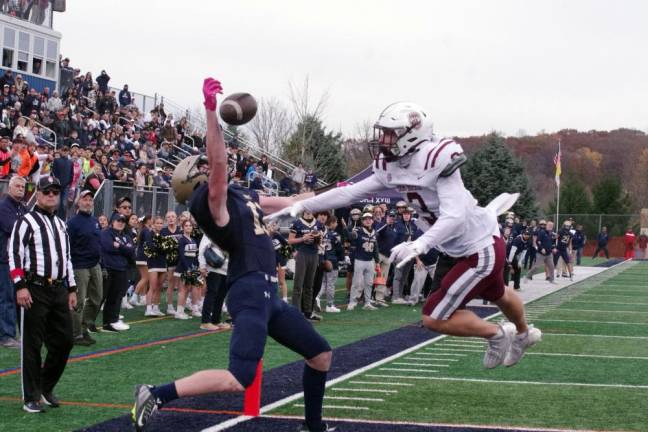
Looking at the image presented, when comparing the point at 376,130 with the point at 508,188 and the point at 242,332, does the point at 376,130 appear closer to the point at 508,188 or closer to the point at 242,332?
the point at 242,332

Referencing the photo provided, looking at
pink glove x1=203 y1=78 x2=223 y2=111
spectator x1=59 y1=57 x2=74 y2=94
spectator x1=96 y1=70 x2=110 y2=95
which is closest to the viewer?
pink glove x1=203 y1=78 x2=223 y2=111

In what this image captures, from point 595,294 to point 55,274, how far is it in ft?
61.1

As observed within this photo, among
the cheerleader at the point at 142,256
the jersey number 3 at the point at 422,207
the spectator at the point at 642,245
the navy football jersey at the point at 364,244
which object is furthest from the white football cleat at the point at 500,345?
the spectator at the point at 642,245

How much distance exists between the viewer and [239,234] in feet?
19.2

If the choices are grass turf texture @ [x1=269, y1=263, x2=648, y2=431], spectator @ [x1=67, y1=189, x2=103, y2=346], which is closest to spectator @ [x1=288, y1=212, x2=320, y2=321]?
grass turf texture @ [x1=269, y1=263, x2=648, y2=431]

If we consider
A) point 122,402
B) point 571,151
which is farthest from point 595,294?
point 571,151

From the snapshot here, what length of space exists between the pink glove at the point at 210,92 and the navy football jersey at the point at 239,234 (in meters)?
0.62

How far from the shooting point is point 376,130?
6504 mm

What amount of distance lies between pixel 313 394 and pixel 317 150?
43.1 m

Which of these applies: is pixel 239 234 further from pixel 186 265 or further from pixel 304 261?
pixel 186 265

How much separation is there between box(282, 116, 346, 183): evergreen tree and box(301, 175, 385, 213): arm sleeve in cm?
4034

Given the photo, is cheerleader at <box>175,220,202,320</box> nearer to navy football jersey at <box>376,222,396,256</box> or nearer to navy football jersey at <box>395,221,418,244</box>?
navy football jersey at <box>376,222,396,256</box>

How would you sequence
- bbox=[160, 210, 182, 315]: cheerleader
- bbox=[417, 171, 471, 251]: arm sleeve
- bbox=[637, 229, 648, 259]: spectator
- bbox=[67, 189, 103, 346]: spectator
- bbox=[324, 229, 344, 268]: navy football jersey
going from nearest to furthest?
bbox=[417, 171, 471, 251]: arm sleeve
bbox=[67, 189, 103, 346]: spectator
bbox=[160, 210, 182, 315]: cheerleader
bbox=[324, 229, 344, 268]: navy football jersey
bbox=[637, 229, 648, 259]: spectator

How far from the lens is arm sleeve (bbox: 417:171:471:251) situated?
20.1ft
